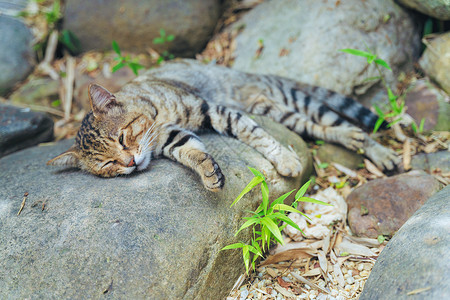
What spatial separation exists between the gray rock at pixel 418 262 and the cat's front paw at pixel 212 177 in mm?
1037

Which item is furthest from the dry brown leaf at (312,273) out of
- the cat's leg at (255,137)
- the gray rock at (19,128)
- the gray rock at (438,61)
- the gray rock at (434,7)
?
the gray rock at (19,128)

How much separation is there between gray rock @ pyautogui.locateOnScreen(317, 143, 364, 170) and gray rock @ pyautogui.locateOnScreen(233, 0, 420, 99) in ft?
2.45

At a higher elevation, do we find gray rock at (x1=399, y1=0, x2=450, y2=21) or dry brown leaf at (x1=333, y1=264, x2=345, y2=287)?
gray rock at (x1=399, y1=0, x2=450, y2=21)

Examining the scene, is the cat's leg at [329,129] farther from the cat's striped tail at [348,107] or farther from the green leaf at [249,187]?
the green leaf at [249,187]

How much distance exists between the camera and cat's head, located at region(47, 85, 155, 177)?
2.54 metres

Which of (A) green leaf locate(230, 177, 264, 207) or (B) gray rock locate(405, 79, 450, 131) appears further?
(B) gray rock locate(405, 79, 450, 131)

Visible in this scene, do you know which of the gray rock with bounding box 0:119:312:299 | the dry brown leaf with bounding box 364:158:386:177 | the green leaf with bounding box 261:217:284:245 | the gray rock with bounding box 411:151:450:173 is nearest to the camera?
the gray rock with bounding box 0:119:312:299

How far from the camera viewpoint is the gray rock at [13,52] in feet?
16.5

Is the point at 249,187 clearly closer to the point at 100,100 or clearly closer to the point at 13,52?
the point at 100,100

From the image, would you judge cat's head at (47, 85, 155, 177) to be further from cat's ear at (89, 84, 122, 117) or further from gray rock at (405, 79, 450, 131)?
gray rock at (405, 79, 450, 131)

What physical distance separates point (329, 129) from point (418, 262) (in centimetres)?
188

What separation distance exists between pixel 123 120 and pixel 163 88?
655 mm

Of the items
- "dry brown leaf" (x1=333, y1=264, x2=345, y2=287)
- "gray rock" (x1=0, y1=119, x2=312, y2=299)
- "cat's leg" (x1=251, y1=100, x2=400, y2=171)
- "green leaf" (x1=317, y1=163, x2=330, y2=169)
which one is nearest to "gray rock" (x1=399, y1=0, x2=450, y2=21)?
"cat's leg" (x1=251, y1=100, x2=400, y2=171)

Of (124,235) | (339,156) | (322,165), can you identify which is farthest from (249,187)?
(339,156)
